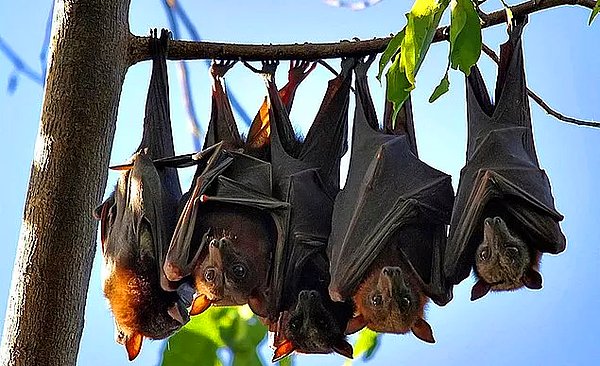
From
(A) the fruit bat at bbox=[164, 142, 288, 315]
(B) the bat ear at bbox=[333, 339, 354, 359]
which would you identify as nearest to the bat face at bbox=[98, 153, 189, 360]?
(A) the fruit bat at bbox=[164, 142, 288, 315]

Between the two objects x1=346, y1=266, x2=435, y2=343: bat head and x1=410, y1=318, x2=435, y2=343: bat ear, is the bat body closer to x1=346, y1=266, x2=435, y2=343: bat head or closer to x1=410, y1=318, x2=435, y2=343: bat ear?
x1=346, y1=266, x2=435, y2=343: bat head

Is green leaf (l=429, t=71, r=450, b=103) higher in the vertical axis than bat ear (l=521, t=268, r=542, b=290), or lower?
higher

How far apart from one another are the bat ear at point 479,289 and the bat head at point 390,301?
20 cm

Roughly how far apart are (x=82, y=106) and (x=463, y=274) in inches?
61.6

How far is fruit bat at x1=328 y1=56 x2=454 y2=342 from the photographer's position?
330cm

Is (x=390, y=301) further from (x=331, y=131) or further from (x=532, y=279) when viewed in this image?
(x=331, y=131)

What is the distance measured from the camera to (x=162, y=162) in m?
3.77

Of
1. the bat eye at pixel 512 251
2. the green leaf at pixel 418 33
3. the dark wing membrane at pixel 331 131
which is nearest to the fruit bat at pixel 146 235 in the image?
the dark wing membrane at pixel 331 131

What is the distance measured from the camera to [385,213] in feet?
11.2

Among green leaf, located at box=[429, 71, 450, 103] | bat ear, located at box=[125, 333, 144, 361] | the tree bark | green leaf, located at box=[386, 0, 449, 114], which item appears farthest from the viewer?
bat ear, located at box=[125, 333, 144, 361]

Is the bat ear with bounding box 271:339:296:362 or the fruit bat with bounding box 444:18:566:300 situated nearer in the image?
the fruit bat with bounding box 444:18:566:300

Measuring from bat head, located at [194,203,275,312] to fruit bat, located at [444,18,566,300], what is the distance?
796 millimetres

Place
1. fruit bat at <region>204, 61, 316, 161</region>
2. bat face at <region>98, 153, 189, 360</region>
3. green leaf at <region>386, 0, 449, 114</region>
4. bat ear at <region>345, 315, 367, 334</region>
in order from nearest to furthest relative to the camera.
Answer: green leaf at <region>386, 0, 449, 114</region> < bat ear at <region>345, 315, 367, 334</region> < bat face at <region>98, 153, 189, 360</region> < fruit bat at <region>204, 61, 316, 161</region>

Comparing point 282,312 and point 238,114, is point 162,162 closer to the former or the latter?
point 282,312
